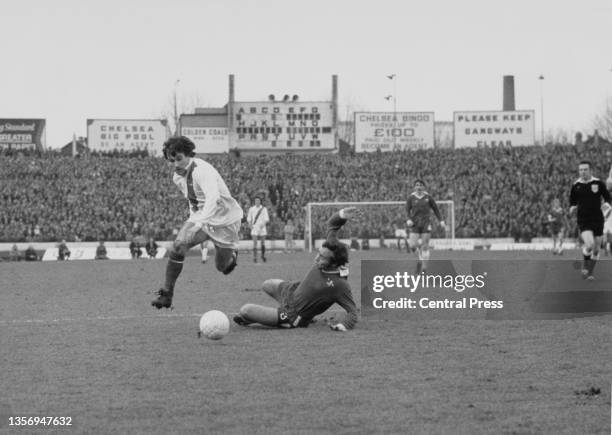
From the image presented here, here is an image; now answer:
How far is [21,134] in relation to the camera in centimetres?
6838

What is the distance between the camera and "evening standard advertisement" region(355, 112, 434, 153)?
6681 centimetres

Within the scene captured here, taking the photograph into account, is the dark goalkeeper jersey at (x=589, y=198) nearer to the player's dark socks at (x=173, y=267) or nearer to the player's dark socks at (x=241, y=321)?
the player's dark socks at (x=241, y=321)

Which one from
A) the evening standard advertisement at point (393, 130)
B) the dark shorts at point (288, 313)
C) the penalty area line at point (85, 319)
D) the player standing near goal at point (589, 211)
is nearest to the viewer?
the dark shorts at point (288, 313)

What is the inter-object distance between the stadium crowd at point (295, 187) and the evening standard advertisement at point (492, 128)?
249 inches

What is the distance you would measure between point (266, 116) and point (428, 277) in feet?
173

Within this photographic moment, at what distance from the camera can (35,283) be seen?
22.2 m

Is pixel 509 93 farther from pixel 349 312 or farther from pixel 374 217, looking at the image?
pixel 349 312

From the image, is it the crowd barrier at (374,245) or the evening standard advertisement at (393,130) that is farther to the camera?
the evening standard advertisement at (393,130)

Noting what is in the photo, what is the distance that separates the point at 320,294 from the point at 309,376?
10.5ft

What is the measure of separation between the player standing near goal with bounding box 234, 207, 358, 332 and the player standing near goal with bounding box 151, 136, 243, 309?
0.98 m

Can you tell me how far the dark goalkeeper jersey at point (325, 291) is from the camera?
1145cm

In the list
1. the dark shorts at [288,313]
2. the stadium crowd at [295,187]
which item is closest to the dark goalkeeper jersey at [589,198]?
the dark shorts at [288,313]

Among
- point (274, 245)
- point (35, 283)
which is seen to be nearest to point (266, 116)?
point (274, 245)

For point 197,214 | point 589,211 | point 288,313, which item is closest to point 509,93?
point 589,211
